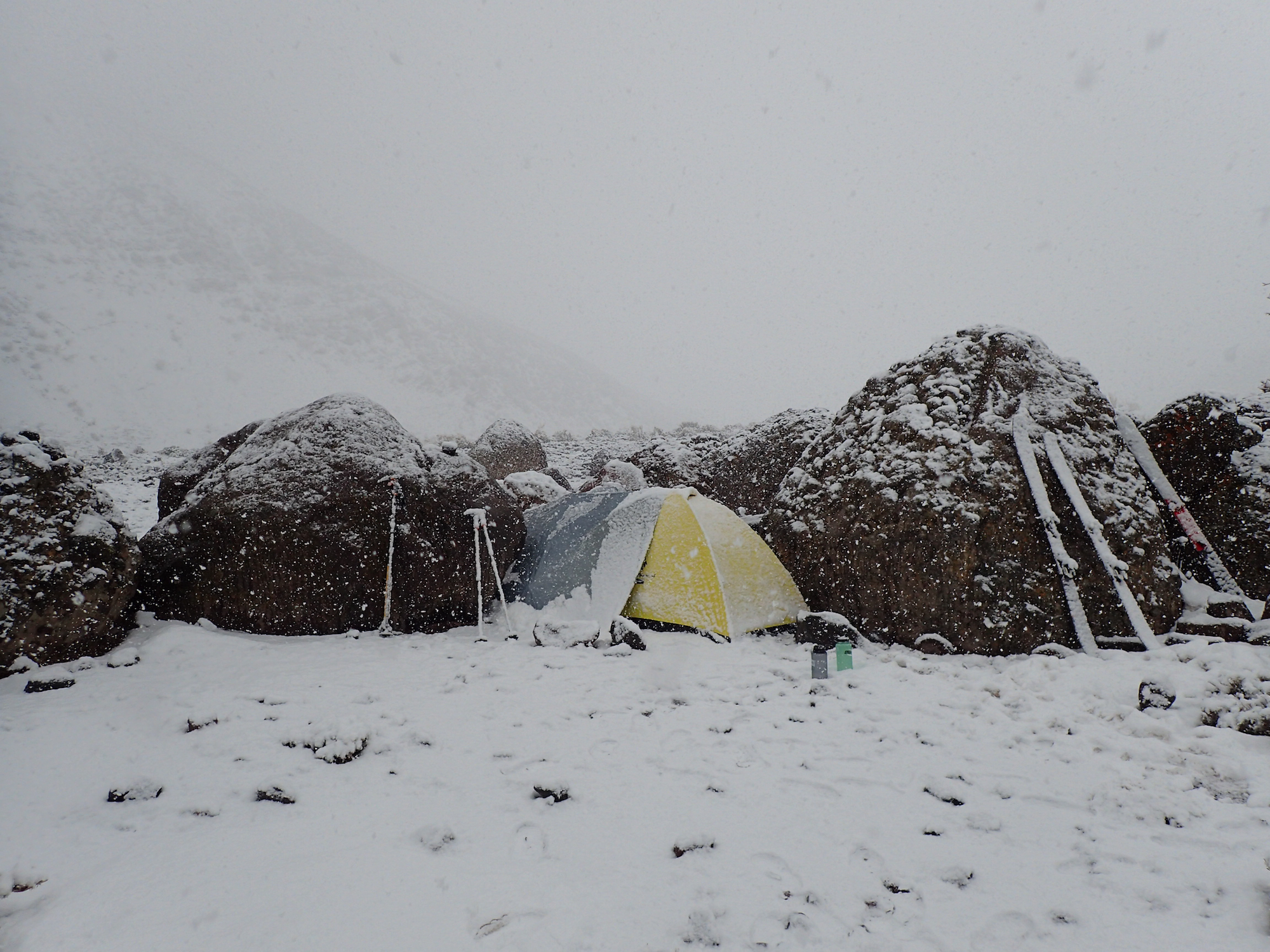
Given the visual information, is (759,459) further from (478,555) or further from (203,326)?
(203,326)

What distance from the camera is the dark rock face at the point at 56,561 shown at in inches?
173

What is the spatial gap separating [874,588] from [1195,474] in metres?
3.61

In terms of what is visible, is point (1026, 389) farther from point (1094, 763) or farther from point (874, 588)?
point (1094, 763)

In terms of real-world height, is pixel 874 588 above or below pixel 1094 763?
above

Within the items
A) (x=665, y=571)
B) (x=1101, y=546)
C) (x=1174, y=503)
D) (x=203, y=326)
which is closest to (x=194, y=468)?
(x=665, y=571)

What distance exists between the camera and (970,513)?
536 centimetres

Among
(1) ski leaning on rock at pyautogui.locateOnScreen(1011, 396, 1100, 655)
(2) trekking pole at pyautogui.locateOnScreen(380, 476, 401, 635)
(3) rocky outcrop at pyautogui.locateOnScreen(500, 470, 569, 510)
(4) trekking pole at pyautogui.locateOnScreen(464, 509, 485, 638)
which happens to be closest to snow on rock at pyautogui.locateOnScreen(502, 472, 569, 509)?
(3) rocky outcrop at pyautogui.locateOnScreen(500, 470, 569, 510)

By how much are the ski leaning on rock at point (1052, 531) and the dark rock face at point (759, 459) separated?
12.6 feet

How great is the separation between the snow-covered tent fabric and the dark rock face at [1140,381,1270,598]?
4.07m

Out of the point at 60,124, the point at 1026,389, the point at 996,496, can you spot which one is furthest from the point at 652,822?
the point at 60,124

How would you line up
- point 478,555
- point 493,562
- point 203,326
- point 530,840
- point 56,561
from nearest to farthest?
point 530,840 < point 56,561 < point 478,555 < point 493,562 < point 203,326

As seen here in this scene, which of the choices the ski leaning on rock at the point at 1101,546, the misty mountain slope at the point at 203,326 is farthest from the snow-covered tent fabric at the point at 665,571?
the misty mountain slope at the point at 203,326

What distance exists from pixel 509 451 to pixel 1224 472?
15.5m

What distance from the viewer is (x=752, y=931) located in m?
2.11
